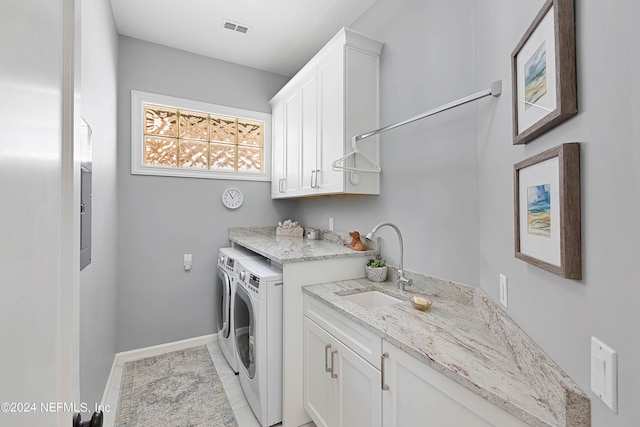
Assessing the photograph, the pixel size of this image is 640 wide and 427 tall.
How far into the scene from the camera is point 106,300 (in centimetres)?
207

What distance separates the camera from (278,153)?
10.1 ft

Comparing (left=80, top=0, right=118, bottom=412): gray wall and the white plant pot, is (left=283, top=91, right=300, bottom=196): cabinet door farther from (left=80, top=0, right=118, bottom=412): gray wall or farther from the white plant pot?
(left=80, top=0, right=118, bottom=412): gray wall

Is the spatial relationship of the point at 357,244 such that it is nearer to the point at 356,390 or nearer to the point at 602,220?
the point at 356,390

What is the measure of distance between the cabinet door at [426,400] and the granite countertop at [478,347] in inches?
1.4

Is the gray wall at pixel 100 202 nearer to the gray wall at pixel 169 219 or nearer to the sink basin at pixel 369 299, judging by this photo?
the gray wall at pixel 169 219

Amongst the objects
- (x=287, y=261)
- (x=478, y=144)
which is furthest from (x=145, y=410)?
(x=478, y=144)

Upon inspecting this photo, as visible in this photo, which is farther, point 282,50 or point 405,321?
point 282,50

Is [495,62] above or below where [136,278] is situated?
above

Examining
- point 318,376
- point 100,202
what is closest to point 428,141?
point 318,376

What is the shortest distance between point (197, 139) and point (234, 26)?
1123 millimetres

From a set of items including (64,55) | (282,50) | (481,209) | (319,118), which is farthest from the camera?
(282,50)

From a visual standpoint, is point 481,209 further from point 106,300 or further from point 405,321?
point 106,300

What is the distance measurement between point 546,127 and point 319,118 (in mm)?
1747

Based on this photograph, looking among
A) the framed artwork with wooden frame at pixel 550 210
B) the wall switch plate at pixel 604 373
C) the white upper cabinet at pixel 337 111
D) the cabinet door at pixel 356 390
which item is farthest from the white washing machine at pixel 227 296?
the wall switch plate at pixel 604 373
